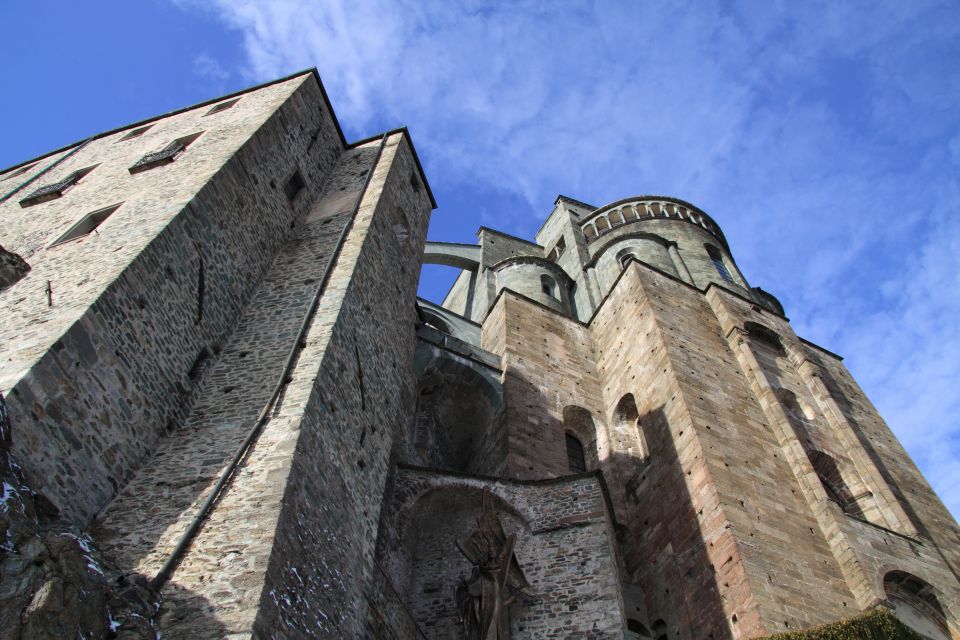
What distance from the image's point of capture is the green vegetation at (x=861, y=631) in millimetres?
9648

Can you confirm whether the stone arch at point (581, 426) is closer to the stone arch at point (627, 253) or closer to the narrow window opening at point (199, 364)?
the stone arch at point (627, 253)

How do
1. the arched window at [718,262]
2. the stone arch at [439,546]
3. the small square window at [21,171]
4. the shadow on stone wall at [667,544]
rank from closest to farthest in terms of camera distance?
the stone arch at [439,546]
the shadow on stone wall at [667,544]
the small square window at [21,171]
the arched window at [718,262]

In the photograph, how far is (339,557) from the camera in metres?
8.53

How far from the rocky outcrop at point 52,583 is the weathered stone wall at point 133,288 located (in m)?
0.53

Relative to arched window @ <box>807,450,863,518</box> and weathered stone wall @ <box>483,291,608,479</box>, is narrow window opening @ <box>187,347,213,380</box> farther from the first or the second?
arched window @ <box>807,450,863,518</box>

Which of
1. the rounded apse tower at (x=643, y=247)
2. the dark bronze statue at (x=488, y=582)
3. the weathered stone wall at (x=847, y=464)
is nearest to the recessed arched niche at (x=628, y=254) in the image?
the rounded apse tower at (x=643, y=247)

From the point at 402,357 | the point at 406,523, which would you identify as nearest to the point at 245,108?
the point at 402,357

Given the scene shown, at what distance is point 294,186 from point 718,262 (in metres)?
15.3

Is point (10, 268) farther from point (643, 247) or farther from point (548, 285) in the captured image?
point (643, 247)

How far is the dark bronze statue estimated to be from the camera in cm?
974

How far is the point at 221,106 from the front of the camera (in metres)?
16.8

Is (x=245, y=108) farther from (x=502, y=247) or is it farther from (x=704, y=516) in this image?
(x=502, y=247)

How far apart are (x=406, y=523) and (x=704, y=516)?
480 cm

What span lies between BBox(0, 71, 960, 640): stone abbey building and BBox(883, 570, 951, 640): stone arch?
46mm
